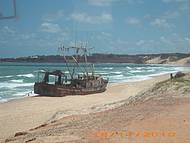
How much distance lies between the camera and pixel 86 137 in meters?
8.95

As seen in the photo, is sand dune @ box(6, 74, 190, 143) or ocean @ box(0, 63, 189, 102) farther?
ocean @ box(0, 63, 189, 102)

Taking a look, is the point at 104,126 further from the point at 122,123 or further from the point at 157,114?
the point at 157,114

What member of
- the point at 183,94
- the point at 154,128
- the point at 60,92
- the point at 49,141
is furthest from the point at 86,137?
the point at 60,92
